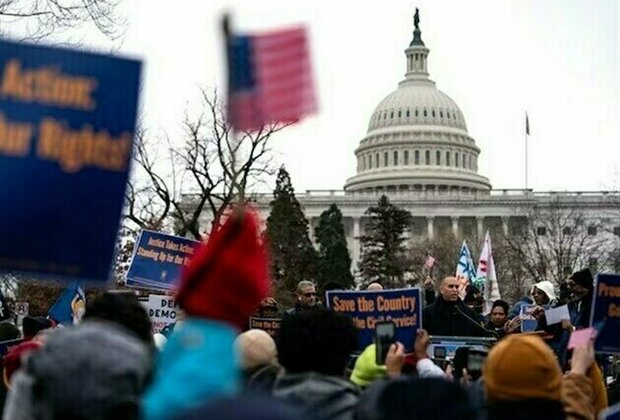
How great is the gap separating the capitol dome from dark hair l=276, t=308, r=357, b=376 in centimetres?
12321

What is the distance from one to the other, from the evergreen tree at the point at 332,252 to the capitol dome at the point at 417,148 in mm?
38370

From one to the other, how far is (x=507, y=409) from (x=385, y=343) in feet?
3.87

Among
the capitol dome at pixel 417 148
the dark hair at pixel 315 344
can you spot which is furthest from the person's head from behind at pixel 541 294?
the capitol dome at pixel 417 148

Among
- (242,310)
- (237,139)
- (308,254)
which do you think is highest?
(308,254)

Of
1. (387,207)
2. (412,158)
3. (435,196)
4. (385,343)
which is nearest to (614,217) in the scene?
(387,207)

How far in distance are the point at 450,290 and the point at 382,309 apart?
2405 millimetres

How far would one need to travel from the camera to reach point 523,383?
13.0 feet

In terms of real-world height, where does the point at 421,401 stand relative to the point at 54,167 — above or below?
below

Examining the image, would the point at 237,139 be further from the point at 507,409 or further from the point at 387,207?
the point at 387,207

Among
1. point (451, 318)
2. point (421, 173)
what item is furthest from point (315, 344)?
point (421, 173)

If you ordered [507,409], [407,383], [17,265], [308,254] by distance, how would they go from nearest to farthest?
[407,383]
[507,409]
[17,265]
[308,254]

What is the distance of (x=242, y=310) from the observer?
9.16 feet

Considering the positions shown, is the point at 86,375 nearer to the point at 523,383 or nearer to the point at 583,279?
the point at 523,383

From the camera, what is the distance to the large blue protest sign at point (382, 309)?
7.60 m
